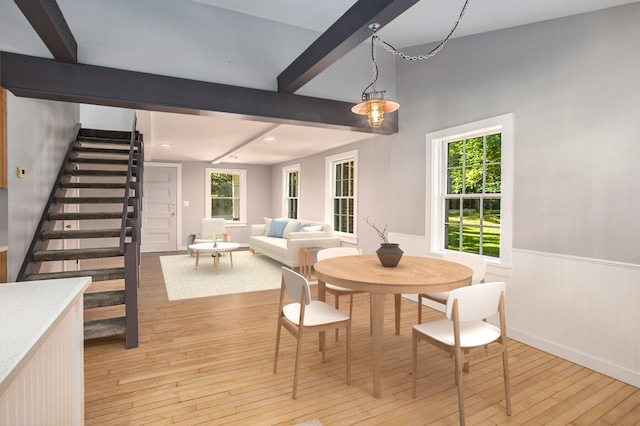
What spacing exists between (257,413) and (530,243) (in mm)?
2644

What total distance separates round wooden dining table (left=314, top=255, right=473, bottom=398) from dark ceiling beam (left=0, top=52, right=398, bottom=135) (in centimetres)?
187

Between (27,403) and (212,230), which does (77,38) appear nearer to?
(27,403)

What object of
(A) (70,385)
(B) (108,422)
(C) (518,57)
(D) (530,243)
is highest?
(C) (518,57)

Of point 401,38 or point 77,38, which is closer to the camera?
point 77,38

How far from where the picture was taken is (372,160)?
17.6 feet

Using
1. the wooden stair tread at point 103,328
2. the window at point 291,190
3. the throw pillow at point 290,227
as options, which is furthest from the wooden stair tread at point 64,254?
the window at point 291,190

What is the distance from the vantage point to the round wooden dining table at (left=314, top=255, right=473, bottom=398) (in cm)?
206

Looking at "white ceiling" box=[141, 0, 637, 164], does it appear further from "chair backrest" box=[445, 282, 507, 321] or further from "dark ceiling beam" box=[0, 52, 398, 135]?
"chair backrest" box=[445, 282, 507, 321]

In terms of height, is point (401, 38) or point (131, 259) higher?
point (401, 38)

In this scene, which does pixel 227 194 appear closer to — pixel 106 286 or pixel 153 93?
pixel 106 286

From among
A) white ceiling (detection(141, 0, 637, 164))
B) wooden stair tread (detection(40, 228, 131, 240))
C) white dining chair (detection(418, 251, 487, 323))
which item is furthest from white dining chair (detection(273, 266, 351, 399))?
white ceiling (detection(141, 0, 637, 164))

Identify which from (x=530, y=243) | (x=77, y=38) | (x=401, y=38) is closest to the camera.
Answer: (x=77, y=38)

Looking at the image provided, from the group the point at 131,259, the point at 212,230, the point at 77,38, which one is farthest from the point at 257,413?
the point at 212,230

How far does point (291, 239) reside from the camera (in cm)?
566
